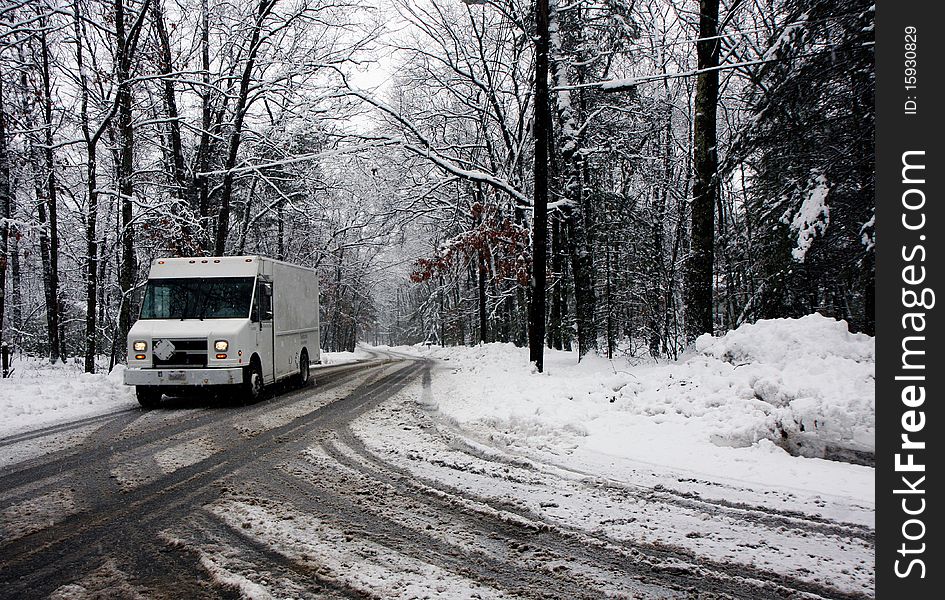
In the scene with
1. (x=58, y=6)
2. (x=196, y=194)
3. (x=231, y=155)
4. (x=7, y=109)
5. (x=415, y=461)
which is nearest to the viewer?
(x=415, y=461)

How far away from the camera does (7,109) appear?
16203 millimetres

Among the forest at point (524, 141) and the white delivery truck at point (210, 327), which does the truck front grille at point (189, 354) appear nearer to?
the white delivery truck at point (210, 327)

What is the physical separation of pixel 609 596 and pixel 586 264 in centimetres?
1500

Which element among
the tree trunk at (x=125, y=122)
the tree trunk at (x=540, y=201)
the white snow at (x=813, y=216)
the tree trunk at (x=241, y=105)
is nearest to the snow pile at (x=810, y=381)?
the white snow at (x=813, y=216)

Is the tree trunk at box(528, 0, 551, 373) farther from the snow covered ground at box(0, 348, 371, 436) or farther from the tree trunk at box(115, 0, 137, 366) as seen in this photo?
the tree trunk at box(115, 0, 137, 366)

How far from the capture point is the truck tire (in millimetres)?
11219

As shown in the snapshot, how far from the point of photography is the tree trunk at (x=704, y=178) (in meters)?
11.0

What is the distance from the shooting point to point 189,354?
10898mm

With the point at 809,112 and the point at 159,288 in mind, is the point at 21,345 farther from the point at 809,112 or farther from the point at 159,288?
the point at 809,112

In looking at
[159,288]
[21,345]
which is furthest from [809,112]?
[21,345]

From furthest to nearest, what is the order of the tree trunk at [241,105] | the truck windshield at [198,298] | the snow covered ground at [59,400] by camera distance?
1. the tree trunk at [241,105]
2. the truck windshield at [198,298]
3. the snow covered ground at [59,400]

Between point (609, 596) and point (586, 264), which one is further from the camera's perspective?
point (586, 264)

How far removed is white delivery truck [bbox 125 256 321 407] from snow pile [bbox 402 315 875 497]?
465cm

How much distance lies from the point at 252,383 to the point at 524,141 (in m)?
14.1
